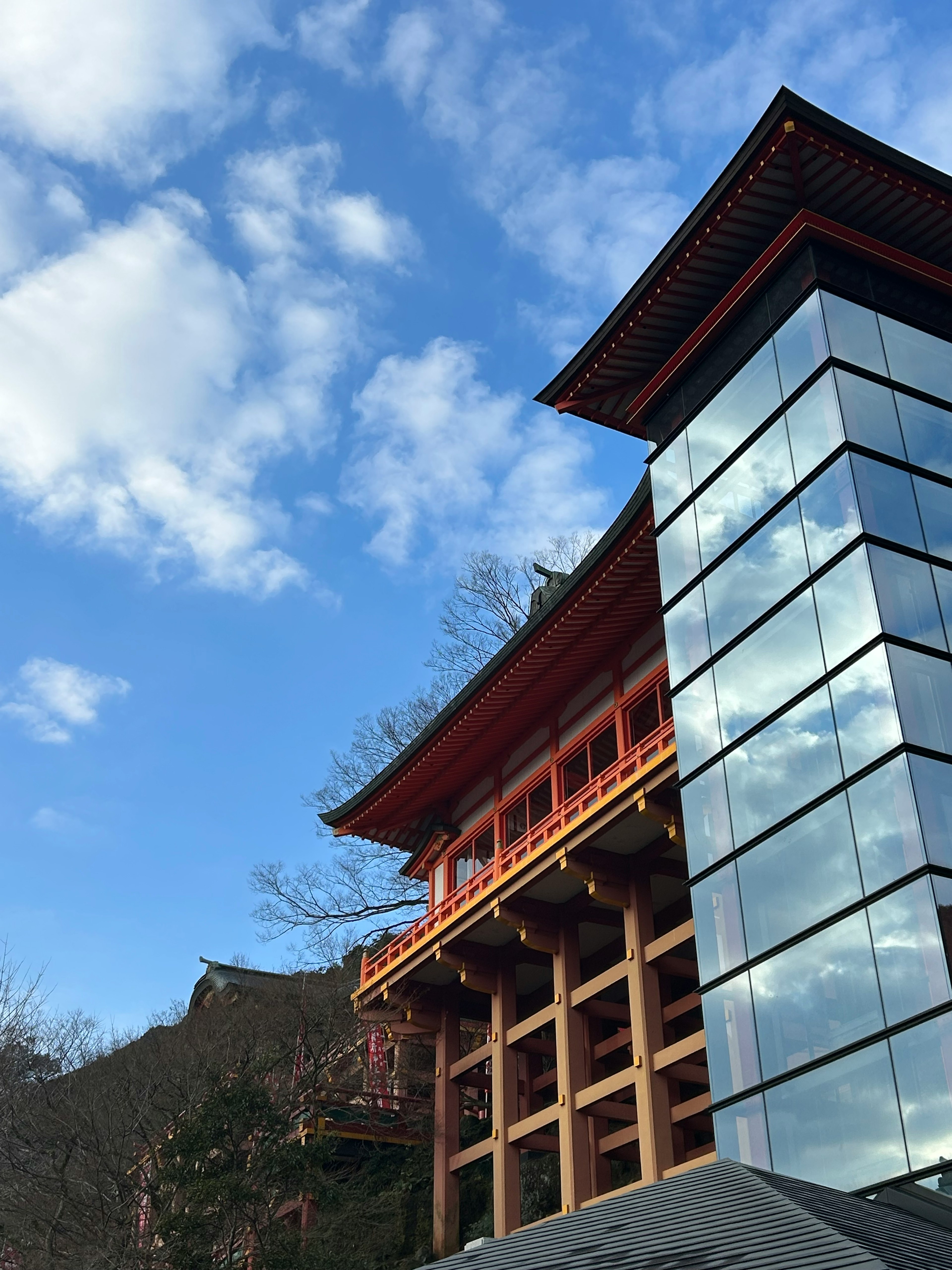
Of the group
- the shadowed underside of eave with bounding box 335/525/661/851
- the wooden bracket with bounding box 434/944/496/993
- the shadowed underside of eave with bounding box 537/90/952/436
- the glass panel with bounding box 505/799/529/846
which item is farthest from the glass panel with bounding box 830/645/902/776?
the wooden bracket with bounding box 434/944/496/993

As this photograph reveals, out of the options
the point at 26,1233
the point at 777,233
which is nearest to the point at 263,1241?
the point at 26,1233

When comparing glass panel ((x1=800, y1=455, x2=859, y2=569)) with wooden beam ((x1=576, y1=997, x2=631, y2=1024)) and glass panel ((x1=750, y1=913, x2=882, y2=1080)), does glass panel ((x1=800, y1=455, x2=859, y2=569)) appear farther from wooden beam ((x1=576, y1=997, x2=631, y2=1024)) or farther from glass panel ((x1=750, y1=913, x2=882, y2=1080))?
wooden beam ((x1=576, y1=997, x2=631, y2=1024))

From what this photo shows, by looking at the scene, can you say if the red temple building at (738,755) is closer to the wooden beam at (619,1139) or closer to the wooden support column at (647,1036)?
the wooden support column at (647,1036)

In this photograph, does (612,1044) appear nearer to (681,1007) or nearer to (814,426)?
(681,1007)

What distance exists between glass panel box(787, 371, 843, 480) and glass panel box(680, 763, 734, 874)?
3.91 m

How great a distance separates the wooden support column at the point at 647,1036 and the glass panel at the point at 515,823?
4116 mm

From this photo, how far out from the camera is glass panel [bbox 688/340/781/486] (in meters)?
16.3

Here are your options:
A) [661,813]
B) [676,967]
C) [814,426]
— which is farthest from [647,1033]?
[814,426]

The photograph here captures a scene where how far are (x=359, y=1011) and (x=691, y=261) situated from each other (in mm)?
14961

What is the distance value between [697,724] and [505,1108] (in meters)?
8.34

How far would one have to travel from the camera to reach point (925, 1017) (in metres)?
11.4

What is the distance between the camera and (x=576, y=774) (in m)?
21.7

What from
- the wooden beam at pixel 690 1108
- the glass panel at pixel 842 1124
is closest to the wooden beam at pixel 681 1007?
the wooden beam at pixel 690 1108

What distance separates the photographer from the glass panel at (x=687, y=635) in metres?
16.2
